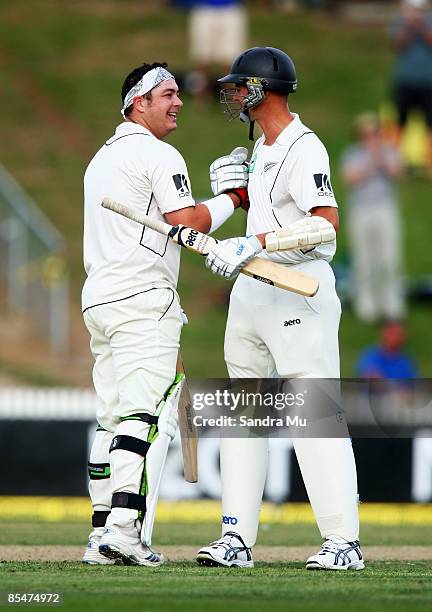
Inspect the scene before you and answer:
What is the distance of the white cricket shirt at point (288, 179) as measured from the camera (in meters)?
6.81

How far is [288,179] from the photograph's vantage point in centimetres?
693

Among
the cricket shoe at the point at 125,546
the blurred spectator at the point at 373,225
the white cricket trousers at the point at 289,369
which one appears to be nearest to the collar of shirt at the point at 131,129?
the white cricket trousers at the point at 289,369

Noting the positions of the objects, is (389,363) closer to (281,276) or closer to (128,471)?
(281,276)

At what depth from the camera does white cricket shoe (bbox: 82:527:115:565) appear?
6883 mm

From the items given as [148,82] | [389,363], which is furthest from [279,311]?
[389,363]

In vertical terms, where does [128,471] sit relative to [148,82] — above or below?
below

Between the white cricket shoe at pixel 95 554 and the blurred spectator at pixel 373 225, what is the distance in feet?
32.3

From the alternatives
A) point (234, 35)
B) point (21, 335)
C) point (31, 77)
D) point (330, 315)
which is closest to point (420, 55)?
point (234, 35)

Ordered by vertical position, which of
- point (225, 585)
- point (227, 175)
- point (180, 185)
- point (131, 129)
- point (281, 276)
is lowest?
point (225, 585)

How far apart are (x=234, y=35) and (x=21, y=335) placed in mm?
7919

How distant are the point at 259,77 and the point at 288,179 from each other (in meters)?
0.50

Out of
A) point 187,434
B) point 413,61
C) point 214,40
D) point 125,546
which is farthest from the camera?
point 214,40

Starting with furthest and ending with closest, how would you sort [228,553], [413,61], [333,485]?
[413,61] → [228,553] → [333,485]

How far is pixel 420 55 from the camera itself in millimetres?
19641
